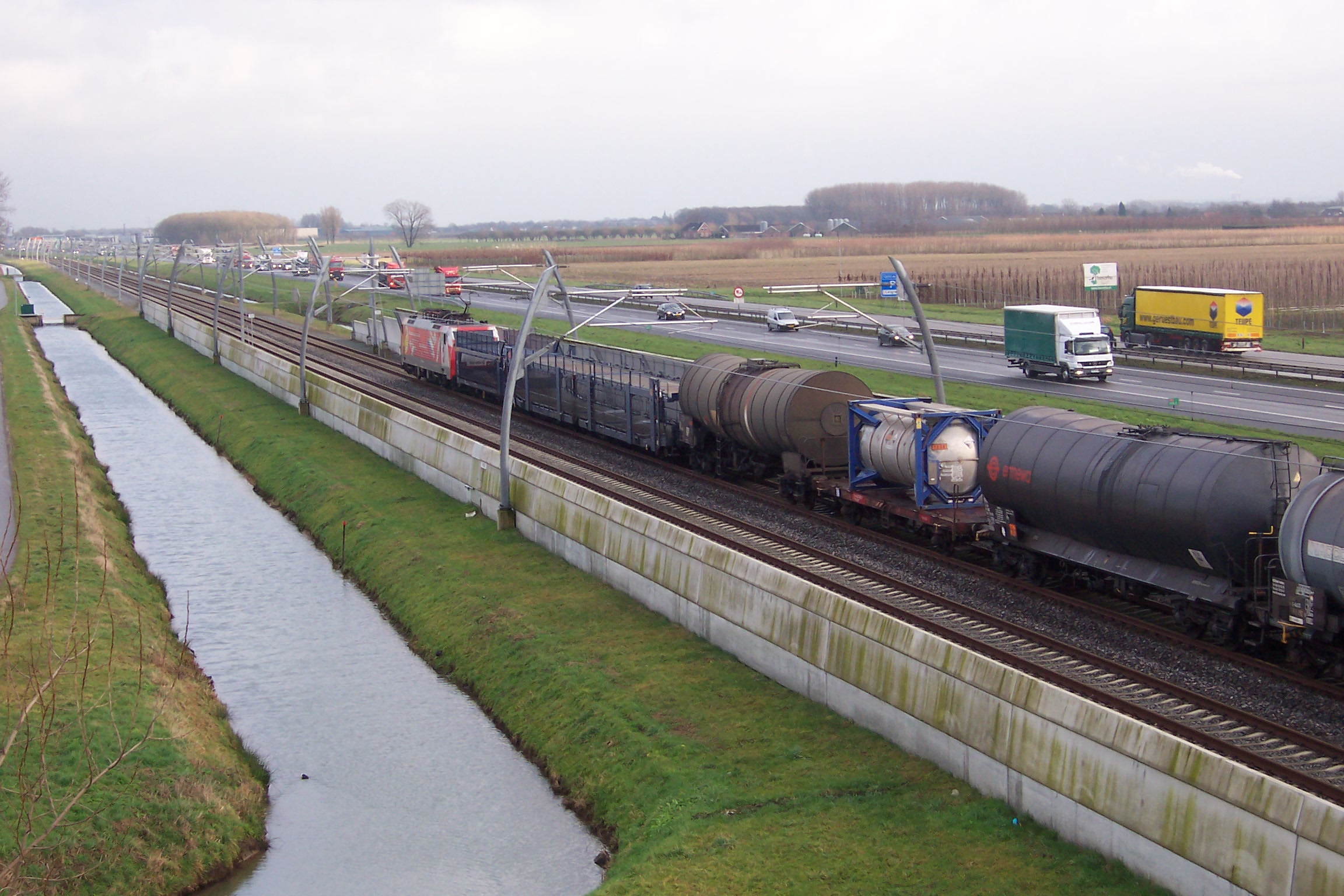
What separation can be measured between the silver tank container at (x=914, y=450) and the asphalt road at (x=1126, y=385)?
21862mm

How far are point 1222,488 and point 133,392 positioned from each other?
73.0 meters

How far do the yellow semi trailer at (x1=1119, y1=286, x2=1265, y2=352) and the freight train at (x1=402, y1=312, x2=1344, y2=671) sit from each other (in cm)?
3610

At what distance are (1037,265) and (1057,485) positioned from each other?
374 ft

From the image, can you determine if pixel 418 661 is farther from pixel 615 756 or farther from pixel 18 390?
pixel 18 390

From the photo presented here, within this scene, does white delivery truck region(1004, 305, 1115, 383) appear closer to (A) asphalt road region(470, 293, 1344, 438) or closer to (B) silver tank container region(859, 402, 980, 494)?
(A) asphalt road region(470, 293, 1344, 438)

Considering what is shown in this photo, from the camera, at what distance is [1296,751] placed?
16.7 meters

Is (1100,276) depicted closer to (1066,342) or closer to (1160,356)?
(1160,356)

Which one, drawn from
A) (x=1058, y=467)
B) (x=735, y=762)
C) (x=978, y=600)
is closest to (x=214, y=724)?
(x=735, y=762)

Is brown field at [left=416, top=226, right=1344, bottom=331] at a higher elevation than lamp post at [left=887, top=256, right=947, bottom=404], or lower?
higher

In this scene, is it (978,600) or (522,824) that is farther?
(978,600)

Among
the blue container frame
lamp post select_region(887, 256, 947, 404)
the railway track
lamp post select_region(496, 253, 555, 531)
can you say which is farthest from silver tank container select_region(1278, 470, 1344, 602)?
lamp post select_region(496, 253, 555, 531)

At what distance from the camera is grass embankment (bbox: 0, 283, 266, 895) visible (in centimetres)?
1733

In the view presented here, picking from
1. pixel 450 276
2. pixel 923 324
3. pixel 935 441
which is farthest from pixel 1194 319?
pixel 935 441

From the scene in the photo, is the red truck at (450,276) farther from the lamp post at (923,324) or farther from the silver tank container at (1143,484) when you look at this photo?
the silver tank container at (1143,484)
